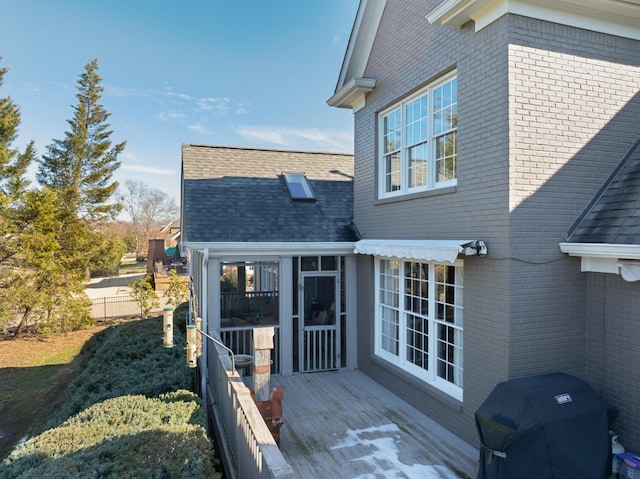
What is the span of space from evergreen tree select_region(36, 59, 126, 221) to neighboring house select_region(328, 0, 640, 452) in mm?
23935

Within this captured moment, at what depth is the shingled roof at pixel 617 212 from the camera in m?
4.96

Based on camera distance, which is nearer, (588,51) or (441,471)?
(441,471)

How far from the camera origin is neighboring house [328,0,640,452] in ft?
17.2

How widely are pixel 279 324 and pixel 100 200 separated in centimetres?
2112

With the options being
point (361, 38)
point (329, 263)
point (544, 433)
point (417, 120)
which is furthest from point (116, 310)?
point (544, 433)

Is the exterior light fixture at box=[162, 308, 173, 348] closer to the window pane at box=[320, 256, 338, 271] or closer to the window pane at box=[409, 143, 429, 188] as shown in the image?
the window pane at box=[320, 256, 338, 271]

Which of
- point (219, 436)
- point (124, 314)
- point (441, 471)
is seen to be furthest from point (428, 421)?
point (124, 314)

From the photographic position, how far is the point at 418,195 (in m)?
7.15

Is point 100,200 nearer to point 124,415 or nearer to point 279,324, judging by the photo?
point 279,324

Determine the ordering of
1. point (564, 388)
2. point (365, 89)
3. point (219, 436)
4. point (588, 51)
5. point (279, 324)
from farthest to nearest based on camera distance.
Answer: point (279, 324) < point (365, 89) < point (219, 436) < point (588, 51) < point (564, 388)

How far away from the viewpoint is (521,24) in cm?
536

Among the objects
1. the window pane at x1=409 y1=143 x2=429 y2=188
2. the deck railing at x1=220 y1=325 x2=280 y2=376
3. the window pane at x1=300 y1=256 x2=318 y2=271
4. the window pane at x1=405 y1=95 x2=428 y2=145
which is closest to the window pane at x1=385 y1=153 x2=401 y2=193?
the window pane at x1=409 y1=143 x2=429 y2=188

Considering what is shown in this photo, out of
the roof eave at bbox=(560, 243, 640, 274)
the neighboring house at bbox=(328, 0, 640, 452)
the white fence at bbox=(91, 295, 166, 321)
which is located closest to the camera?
the roof eave at bbox=(560, 243, 640, 274)

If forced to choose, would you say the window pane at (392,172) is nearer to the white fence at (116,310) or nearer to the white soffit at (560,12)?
the white soffit at (560,12)
